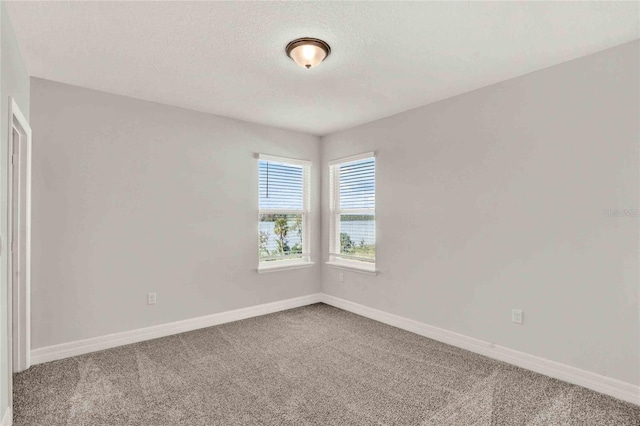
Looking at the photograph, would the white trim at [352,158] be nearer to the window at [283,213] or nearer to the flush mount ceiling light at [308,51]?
the window at [283,213]

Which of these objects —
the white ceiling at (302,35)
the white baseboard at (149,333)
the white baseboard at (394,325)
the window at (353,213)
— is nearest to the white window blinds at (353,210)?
the window at (353,213)

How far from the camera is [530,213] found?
288cm

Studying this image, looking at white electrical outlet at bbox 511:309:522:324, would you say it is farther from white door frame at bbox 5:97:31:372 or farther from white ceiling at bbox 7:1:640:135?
white door frame at bbox 5:97:31:372

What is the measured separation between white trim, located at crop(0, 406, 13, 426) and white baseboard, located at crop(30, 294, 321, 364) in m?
1.04

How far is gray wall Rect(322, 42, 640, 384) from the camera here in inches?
96.2

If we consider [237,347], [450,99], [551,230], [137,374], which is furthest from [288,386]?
[450,99]

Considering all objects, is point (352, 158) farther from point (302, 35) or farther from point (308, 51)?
point (302, 35)

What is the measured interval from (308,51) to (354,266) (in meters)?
2.89

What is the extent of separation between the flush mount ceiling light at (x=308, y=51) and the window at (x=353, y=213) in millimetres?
1971

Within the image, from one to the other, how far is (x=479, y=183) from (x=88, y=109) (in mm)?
3823

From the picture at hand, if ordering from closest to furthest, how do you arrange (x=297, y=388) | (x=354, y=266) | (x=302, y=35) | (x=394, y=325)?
(x=302, y=35), (x=297, y=388), (x=394, y=325), (x=354, y=266)

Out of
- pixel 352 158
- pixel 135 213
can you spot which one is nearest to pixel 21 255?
pixel 135 213

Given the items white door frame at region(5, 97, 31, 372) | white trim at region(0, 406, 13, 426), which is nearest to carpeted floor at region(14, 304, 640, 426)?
white trim at region(0, 406, 13, 426)

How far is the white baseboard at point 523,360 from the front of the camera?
2.42 metres
